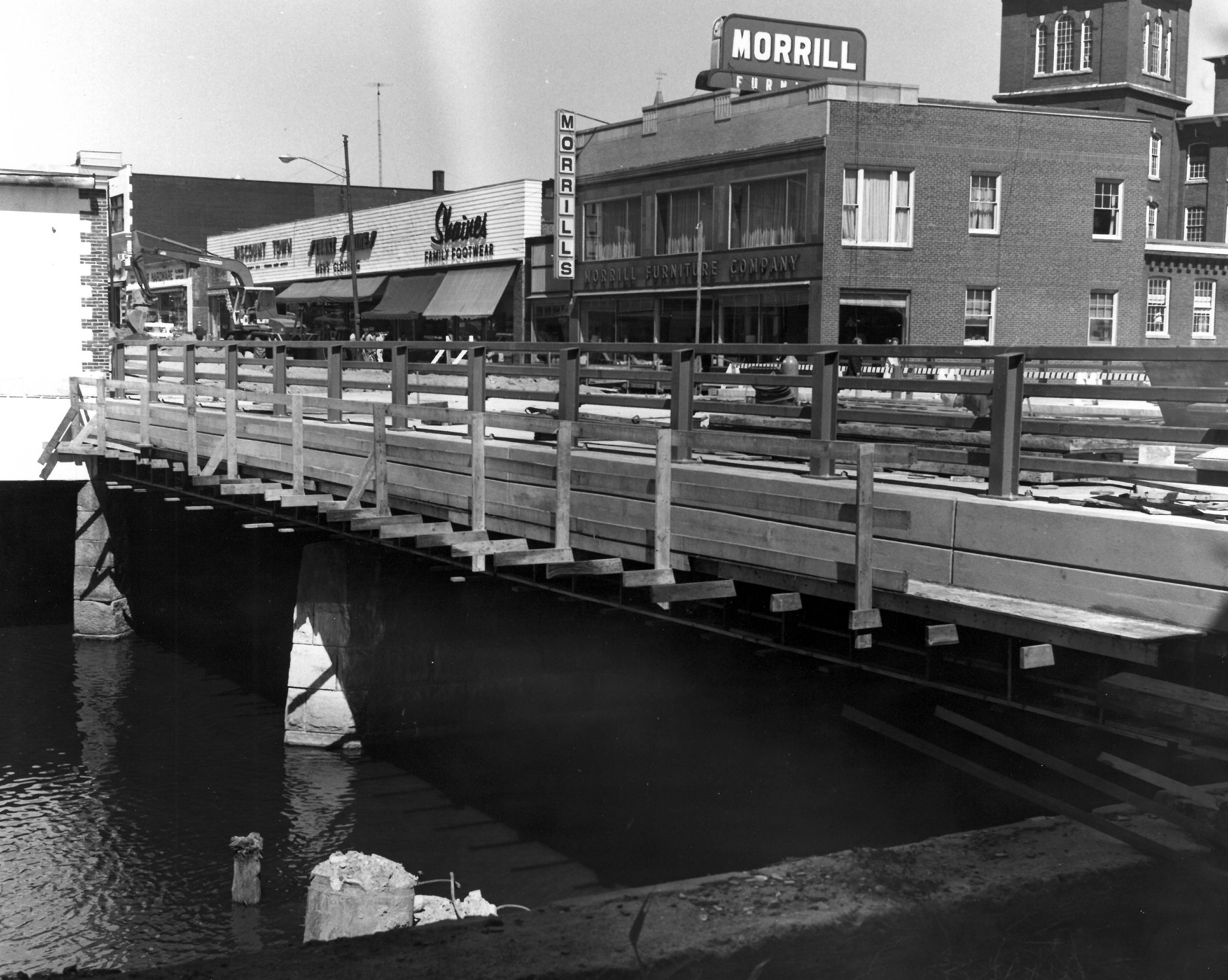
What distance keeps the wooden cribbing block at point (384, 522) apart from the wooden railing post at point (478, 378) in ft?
4.80

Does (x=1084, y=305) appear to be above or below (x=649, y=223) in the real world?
below

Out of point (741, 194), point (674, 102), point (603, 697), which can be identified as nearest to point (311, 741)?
point (603, 697)

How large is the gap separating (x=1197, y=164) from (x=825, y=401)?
5826cm

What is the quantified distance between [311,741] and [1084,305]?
1097 inches

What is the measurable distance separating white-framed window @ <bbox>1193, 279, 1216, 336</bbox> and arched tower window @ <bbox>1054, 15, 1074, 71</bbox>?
15.4 m

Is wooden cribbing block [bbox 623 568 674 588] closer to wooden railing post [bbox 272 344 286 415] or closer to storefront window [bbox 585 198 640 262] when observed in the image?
wooden railing post [bbox 272 344 286 415]

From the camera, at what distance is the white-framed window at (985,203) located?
36.8m

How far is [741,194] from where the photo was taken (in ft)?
128

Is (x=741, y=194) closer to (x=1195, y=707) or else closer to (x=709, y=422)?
(x=709, y=422)

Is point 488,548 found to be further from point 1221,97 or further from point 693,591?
point 1221,97

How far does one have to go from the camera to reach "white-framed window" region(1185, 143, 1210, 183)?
59.8m

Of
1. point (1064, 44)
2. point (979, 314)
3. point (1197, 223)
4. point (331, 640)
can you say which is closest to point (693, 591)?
point (331, 640)

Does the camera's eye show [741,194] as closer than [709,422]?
No

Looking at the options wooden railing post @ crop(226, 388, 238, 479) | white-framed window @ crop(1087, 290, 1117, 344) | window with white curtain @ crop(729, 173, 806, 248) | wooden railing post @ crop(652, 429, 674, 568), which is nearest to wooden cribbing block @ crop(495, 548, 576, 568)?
wooden railing post @ crop(652, 429, 674, 568)
